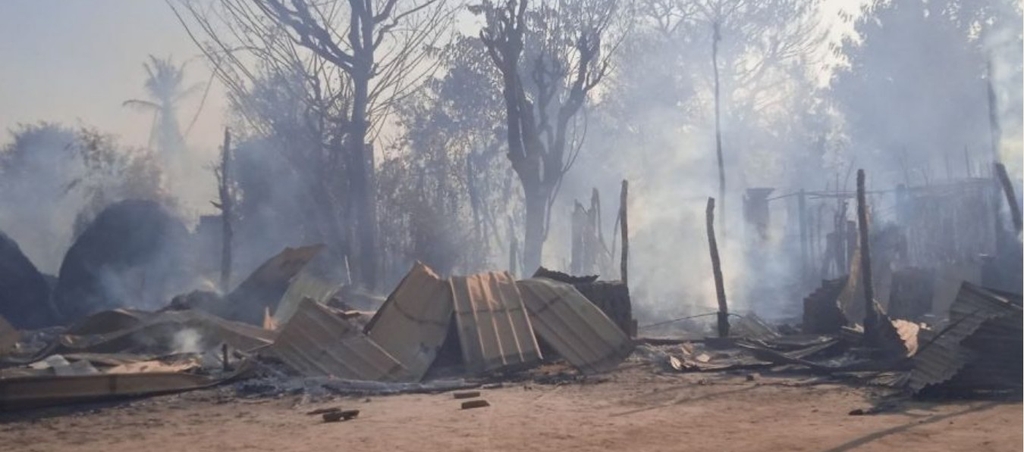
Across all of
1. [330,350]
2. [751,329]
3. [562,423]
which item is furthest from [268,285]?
[562,423]

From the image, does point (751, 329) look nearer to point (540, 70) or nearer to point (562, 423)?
point (562, 423)

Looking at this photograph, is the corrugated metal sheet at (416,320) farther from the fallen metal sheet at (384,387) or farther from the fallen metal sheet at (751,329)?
the fallen metal sheet at (751,329)

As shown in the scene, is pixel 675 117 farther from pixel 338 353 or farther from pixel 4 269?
pixel 338 353

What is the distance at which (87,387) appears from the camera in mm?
11961

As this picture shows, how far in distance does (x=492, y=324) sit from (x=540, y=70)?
50.8ft

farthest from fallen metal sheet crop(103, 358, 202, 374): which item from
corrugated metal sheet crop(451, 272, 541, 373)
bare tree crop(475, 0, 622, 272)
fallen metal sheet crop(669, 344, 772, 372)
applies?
bare tree crop(475, 0, 622, 272)

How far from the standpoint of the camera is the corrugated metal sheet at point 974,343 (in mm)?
10609

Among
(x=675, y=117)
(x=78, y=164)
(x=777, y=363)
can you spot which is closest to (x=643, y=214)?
(x=675, y=117)

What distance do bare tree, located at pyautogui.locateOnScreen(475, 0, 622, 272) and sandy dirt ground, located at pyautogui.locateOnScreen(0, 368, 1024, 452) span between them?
15.3 metres

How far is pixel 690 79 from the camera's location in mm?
40500

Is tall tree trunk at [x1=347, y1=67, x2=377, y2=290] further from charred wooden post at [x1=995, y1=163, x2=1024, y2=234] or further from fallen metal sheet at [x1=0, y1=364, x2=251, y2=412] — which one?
charred wooden post at [x1=995, y1=163, x2=1024, y2=234]

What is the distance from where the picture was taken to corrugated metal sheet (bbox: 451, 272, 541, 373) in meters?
14.2

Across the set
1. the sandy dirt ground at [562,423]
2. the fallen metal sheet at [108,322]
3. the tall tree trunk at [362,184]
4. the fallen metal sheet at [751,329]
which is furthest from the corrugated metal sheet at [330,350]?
the tall tree trunk at [362,184]

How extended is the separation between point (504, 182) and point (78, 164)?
15.8 metres
